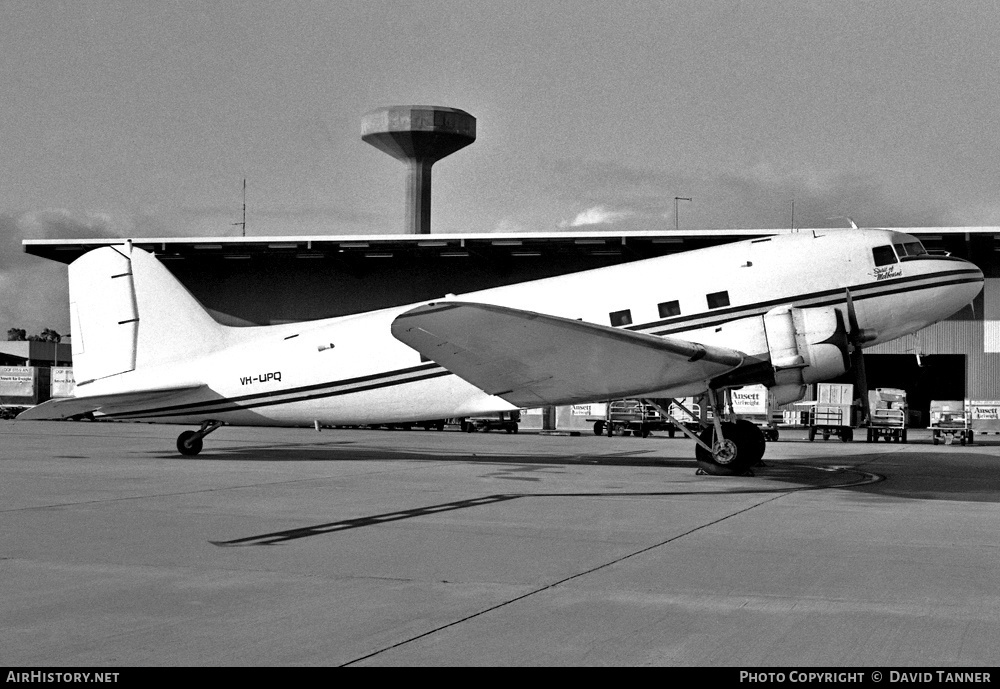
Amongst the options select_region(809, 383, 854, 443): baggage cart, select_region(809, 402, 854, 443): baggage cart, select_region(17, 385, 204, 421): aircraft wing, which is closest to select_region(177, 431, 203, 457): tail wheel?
select_region(17, 385, 204, 421): aircraft wing

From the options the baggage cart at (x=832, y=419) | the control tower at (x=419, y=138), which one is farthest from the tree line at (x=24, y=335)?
the baggage cart at (x=832, y=419)

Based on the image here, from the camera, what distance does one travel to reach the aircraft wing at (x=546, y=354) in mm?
15859

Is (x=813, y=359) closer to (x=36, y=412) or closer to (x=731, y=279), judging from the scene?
(x=731, y=279)

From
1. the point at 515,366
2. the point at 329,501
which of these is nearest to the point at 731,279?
the point at 515,366

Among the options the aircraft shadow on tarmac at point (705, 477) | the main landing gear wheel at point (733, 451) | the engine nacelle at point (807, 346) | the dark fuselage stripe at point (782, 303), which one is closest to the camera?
the aircraft shadow on tarmac at point (705, 477)

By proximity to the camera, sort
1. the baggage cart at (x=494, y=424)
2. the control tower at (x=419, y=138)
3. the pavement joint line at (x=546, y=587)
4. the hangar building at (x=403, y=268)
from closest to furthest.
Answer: the pavement joint line at (x=546, y=587)
the baggage cart at (x=494, y=424)
the hangar building at (x=403, y=268)
the control tower at (x=419, y=138)

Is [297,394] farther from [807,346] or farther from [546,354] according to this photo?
[807,346]

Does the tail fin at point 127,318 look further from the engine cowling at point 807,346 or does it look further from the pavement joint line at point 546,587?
the pavement joint line at point 546,587

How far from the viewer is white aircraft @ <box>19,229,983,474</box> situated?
17.3m

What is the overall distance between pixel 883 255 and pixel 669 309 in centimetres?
446

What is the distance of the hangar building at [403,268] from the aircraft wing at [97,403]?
35080mm
